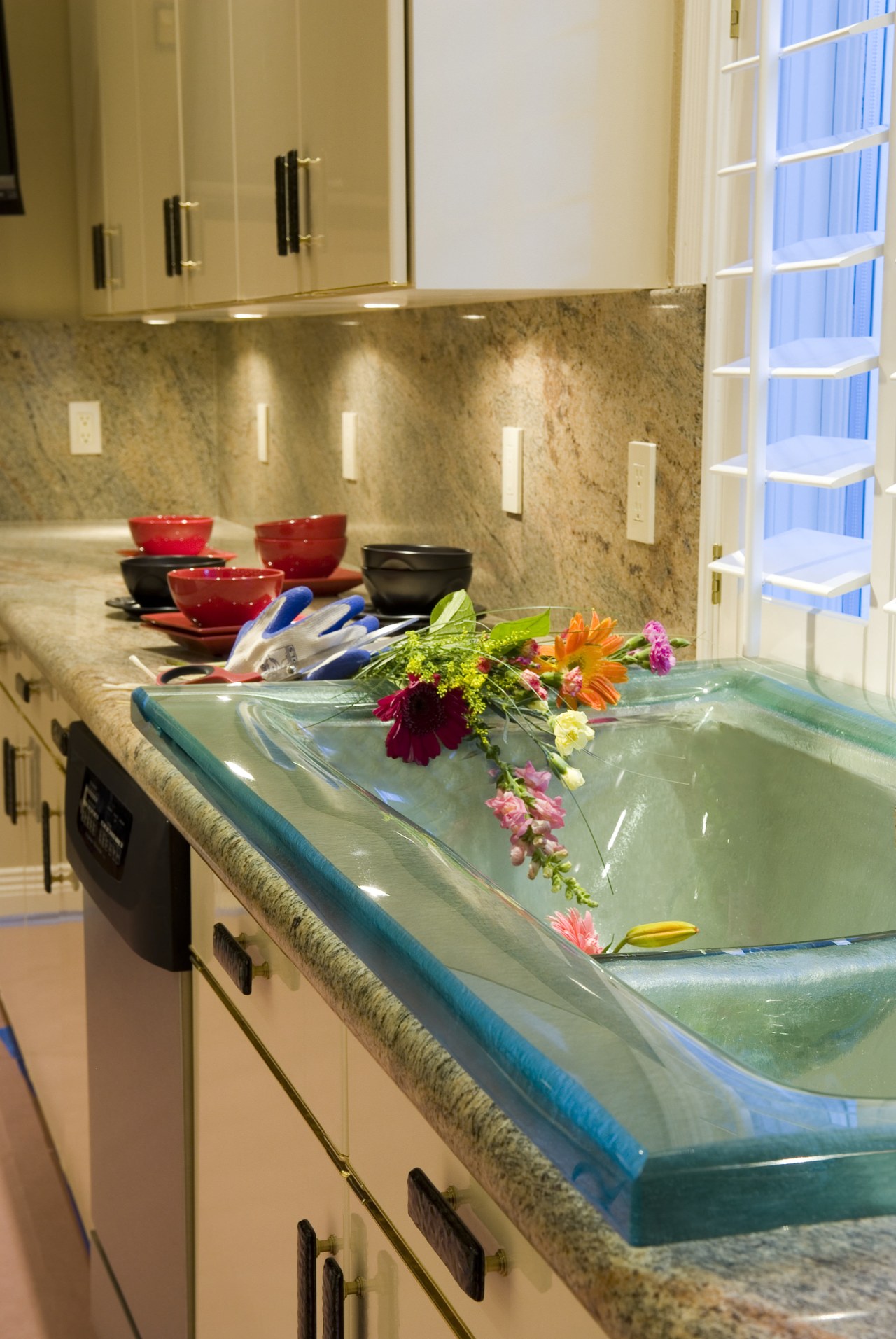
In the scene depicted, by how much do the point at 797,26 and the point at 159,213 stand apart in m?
1.50

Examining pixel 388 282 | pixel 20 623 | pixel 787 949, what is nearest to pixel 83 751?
pixel 20 623

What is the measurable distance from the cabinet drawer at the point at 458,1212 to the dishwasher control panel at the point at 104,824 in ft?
2.24

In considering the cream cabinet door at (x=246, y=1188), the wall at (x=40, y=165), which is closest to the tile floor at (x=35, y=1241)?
the cream cabinet door at (x=246, y=1188)

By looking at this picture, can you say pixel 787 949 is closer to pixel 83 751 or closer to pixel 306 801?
pixel 306 801

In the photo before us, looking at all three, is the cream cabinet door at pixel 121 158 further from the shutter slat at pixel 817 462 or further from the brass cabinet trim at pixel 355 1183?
the brass cabinet trim at pixel 355 1183

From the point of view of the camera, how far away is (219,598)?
1.86 metres

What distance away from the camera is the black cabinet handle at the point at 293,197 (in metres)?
1.93

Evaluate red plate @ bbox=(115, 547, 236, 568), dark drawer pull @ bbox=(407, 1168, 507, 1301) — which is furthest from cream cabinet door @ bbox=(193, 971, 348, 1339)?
red plate @ bbox=(115, 547, 236, 568)

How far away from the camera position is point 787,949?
786 millimetres

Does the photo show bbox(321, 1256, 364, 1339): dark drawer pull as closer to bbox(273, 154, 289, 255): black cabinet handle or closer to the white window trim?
the white window trim

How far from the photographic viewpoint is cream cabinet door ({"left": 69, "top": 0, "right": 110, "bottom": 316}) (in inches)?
121

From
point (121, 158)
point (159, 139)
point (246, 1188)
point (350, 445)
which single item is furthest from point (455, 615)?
point (121, 158)

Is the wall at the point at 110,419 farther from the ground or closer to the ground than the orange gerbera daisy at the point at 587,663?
farther from the ground

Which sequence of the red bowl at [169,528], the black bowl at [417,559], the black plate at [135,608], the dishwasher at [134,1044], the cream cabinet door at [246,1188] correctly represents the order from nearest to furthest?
the cream cabinet door at [246,1188]
the dishwasher at [134,1044]
the black bowl at [417,559]
the black plate at [135,608]
the red bowl at [169,528]
